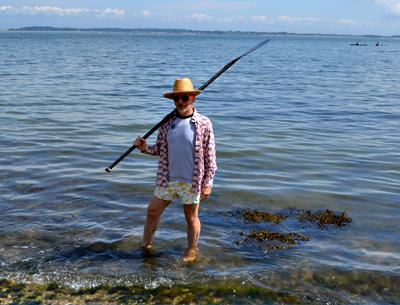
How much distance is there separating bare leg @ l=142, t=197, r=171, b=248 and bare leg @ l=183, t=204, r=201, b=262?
0.30 metres

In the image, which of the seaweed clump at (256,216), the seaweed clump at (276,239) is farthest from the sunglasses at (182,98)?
the seaweed clump at (256,216)

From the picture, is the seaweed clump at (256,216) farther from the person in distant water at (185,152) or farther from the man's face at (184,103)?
the man's face at (184,103)

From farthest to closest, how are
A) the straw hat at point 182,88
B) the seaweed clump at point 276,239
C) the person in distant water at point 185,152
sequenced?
the seaweed clump at point 276,239 → the person in distant water at point 185,152 → the straw hat at point 182,88

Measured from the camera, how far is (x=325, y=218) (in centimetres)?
917

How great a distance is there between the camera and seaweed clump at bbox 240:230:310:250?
7906 millimetres

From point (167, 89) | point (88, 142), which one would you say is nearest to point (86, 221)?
point (88, 142)

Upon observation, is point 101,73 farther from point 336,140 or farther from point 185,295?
point 185,295

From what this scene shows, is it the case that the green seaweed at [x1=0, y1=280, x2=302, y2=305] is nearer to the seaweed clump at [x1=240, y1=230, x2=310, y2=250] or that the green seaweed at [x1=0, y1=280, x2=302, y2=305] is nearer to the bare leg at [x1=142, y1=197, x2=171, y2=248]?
the bare leg at [x1=142, y1=197, x2=171, y2=248]

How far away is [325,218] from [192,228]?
2906mm

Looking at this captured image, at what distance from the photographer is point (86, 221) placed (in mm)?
8758

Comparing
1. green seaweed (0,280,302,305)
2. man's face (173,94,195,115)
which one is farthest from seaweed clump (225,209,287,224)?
man's face (173,94,195,115)

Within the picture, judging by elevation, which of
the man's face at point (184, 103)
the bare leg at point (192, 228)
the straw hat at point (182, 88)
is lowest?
the bare leg at point (192, 228)

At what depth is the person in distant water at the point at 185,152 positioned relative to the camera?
21.3 ft

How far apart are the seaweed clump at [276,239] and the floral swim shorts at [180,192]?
1616 mm
